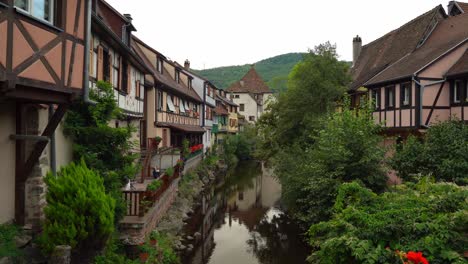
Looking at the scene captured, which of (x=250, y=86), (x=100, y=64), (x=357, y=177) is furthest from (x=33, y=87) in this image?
(x=250, y=86)

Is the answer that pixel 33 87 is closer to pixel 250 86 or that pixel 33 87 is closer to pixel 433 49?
pixel 433 49

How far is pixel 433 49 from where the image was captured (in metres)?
19.6

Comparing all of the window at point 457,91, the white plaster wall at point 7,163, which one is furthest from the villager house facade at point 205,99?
the white plaster wall at point 7,163

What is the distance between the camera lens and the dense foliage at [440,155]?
1304 centimetres

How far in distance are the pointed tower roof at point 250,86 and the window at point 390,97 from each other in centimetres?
5664

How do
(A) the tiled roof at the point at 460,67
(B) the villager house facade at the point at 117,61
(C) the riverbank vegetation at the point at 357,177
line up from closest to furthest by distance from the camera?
(C) the riverbank vegetation at the point at 357,177, (B) the villager house facade at the point at 117,61, (A) the tiled roof at the point at 460,67

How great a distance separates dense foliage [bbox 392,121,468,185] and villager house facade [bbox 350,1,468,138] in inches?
80.4

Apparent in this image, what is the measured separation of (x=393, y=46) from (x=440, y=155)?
13.0 meters

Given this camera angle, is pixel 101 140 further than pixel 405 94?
No

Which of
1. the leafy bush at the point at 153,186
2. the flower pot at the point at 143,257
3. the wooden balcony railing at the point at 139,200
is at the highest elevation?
the leafy bush at the point at 153,186

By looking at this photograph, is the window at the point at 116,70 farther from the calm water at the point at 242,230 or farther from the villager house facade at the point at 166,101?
the calm water at the point at 242,230

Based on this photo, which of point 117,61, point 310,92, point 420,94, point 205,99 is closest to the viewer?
point 117,61

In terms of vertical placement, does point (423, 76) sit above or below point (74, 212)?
above

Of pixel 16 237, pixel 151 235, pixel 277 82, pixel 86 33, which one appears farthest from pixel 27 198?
pixel 277 82
